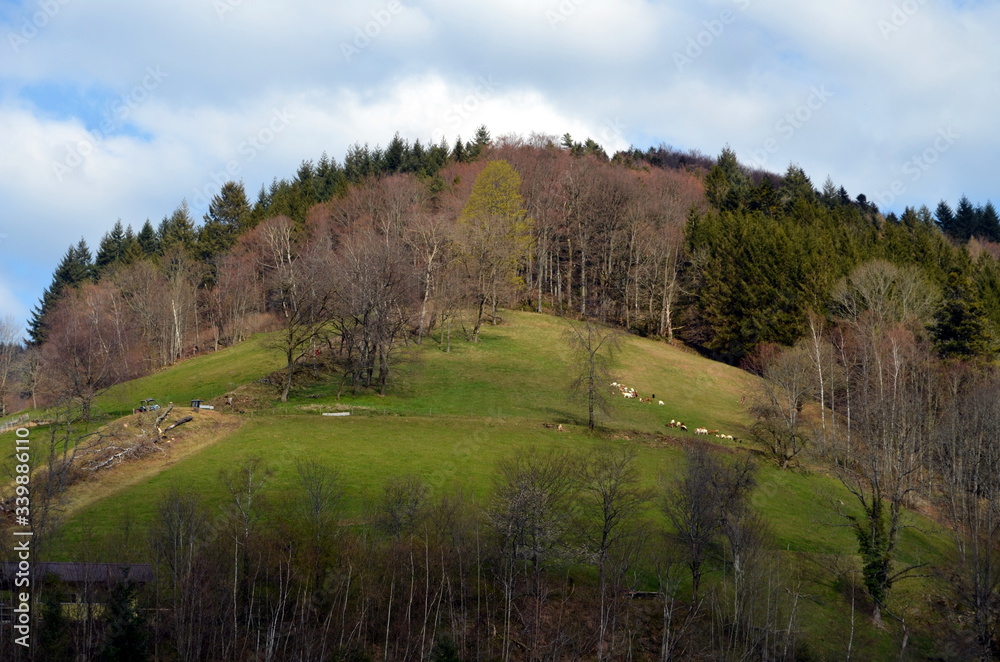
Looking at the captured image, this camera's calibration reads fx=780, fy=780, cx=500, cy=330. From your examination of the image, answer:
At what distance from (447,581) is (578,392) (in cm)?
2710

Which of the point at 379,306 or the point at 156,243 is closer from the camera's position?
the point at 379,306

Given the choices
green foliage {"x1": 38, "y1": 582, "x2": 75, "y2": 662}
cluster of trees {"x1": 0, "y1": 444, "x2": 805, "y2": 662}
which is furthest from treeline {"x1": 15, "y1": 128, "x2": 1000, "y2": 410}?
green foliage {"x1": 38, "y1": 582, "x2": 75, "y2": 662}

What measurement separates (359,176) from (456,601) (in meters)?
94.9

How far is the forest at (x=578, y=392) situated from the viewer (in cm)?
3459

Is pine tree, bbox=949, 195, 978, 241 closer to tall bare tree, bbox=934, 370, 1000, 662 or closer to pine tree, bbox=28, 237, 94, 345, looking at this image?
tall bare tree, bbox=934, 370, 1000, 662

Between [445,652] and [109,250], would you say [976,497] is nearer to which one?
[445,652]

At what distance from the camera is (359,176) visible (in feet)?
400

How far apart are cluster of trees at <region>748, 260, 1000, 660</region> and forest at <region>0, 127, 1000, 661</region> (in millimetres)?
314

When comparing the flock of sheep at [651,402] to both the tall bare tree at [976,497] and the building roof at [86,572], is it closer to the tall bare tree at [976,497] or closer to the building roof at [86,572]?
the tall bare tree at [976,497]

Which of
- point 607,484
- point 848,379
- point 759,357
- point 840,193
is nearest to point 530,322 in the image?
point 759,357

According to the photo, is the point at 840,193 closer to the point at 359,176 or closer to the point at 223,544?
the point at 359,176

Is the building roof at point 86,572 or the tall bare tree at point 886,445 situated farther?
the tall bare tree at point 886,445

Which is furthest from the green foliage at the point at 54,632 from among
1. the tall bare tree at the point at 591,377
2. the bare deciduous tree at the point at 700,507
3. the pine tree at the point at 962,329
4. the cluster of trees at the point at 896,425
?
the pine tree at the point at 962,329

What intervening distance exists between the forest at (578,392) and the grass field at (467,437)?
3.81 feet
